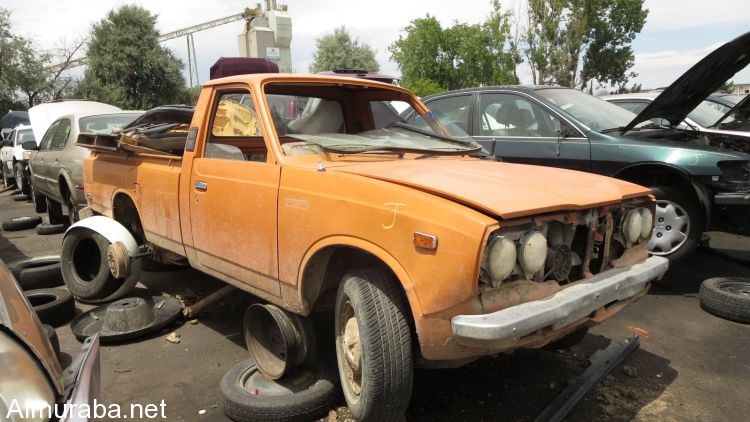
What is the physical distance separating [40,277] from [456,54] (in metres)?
27.4

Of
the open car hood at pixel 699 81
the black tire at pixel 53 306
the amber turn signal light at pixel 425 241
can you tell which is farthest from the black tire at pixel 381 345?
the open car hood at pixel 699 81

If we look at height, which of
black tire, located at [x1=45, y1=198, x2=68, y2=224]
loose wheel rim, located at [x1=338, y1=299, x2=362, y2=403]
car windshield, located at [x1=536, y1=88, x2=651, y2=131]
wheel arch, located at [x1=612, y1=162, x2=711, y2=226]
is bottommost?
black tire, located at [x1=45, y1=198, x2=68, y2=224]

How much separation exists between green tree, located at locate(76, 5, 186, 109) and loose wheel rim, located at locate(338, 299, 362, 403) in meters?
33.0

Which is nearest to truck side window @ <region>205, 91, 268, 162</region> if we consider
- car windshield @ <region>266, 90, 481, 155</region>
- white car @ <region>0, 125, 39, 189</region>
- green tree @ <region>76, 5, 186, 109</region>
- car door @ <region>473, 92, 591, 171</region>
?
car windshield @ <region>266, 90, 481, 155</region>

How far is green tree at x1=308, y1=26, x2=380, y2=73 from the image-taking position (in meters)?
44.2

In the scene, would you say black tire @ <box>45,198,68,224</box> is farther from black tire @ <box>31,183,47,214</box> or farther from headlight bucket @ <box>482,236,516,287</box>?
headlight bucket @ <box>482,236,516,287</box>

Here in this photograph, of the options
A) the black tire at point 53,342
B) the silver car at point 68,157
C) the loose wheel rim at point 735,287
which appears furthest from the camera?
the silver car at point 68,157

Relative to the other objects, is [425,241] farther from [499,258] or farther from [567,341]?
[567,341]

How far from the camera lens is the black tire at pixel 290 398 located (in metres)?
2.69

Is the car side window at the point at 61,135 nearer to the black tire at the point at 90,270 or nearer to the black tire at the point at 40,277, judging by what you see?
the black tire at the point at 40,277

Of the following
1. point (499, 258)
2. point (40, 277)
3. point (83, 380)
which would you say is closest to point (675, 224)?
point (499, 258)

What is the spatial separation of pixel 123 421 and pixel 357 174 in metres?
1.87

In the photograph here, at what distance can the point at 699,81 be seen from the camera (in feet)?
15.4

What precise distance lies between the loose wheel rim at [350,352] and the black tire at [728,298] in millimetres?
3205
